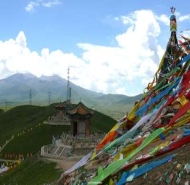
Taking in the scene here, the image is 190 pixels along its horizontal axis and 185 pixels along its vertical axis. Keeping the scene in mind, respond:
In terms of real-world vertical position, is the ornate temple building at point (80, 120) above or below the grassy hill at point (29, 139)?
above

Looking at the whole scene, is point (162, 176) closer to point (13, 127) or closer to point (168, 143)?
point (168, 143)

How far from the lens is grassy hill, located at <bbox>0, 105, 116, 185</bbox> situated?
1417 inches

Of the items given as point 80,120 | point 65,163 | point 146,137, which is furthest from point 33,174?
point 146,137

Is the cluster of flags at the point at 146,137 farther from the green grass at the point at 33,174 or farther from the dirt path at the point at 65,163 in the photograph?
the dirt path at the point at 65,163

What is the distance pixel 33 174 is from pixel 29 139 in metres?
30.2

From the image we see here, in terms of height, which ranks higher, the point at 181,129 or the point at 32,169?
the point at 181,129

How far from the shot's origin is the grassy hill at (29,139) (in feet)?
118

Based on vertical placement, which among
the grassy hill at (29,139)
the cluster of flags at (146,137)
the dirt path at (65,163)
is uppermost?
the cluster of flags at (146,137)

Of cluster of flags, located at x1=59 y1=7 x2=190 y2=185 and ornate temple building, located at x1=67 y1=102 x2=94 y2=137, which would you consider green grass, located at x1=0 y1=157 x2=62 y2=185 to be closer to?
ornate temple building, located at x1=67 y1=102 x2=94 y2=137

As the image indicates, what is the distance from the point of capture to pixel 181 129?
14.0m

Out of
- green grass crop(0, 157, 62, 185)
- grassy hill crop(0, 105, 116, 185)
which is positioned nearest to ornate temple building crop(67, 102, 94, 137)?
grassy hill crop(0, 105, 116, 185)

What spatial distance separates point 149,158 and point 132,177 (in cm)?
115

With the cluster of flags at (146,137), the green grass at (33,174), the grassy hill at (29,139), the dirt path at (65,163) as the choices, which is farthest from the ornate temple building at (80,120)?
the cluster of flags at (146,137)

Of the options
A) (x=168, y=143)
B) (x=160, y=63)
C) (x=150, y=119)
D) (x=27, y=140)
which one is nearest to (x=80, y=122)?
(x=27, y=140)
